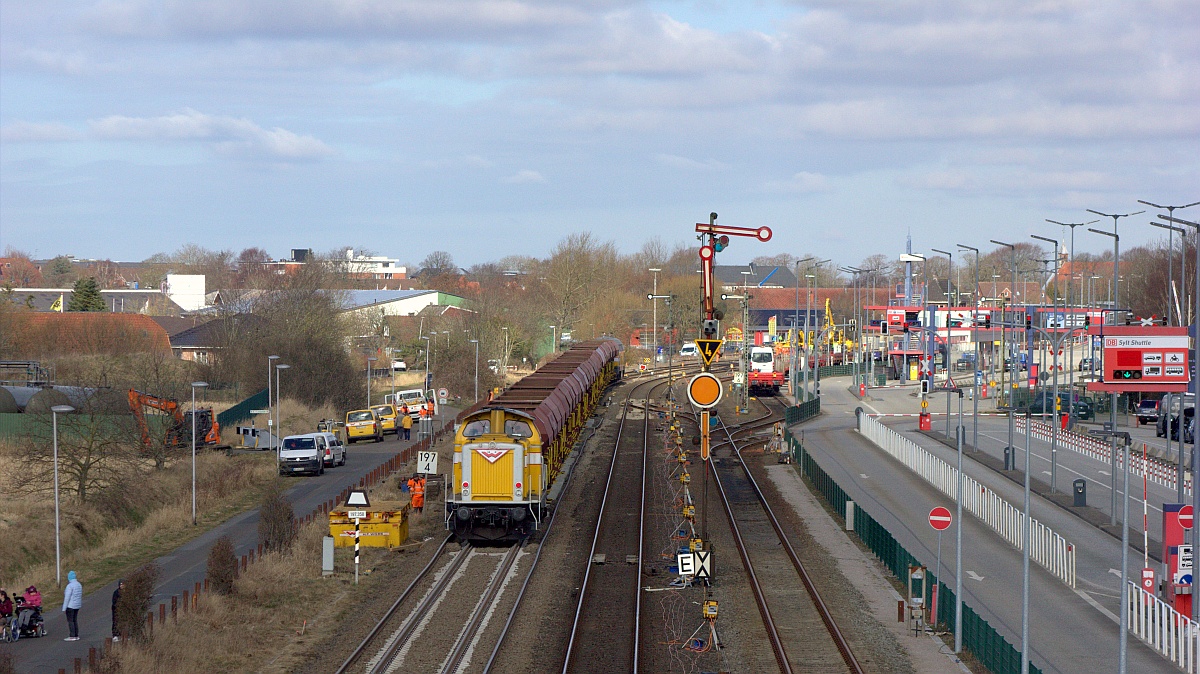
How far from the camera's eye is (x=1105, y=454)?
161ft

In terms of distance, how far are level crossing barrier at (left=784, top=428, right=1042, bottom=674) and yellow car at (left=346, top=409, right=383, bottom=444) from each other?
23.3m

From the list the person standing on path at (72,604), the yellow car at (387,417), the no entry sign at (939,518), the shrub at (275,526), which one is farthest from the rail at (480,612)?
the yellow car at (387,417)

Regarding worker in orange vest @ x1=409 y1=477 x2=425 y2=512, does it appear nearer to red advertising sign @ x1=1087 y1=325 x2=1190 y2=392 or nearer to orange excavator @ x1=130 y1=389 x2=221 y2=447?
orange excavator @ x1=130 y1=389 x2=221 y2=447

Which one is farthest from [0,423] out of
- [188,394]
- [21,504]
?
[21,504]

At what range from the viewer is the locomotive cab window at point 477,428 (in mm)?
28334

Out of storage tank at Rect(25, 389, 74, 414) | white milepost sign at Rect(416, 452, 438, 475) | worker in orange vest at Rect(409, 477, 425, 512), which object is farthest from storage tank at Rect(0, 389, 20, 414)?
white milepost sign at Rect(416, 452, 438, 475)

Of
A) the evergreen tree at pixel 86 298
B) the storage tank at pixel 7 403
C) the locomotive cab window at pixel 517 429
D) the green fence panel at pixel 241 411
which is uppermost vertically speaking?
the evergreen tree at pixel 86 298

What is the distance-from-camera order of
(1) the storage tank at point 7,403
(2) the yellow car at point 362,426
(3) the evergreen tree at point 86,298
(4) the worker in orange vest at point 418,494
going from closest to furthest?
(4) the worker in orange vest at point 418,494
(1) the storage tank at point 7,403
(2) the yellow car at point 362,426
(3) the evergreen tree at point 86,298

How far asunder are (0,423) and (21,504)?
674 inches

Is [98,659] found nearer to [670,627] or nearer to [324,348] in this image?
[670,627]

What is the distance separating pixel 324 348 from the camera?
7025 cm

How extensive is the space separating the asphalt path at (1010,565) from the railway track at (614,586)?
24.3 feet

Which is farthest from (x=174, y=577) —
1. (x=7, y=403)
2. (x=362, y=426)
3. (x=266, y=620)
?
(x=7, y=403)

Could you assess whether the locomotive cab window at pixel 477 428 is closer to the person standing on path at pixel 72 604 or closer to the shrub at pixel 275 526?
the shrub at pixel 275 526
